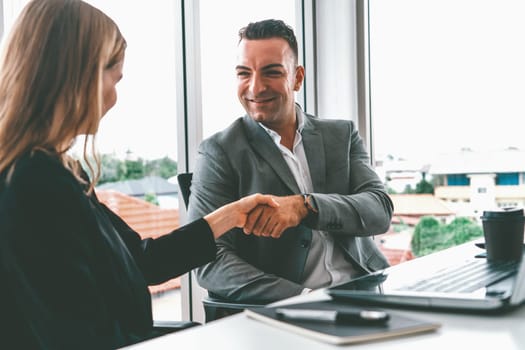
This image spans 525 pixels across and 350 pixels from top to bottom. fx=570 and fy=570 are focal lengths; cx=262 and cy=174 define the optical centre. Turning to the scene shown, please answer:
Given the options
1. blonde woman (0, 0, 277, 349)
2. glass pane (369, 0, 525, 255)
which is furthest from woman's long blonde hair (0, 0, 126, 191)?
glass pane (369, 0, 525, 255)

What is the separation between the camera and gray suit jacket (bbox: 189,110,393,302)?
1.84 metres

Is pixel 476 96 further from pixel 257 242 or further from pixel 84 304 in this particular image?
pixel 84 304

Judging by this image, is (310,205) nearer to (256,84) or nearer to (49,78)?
(256,84)

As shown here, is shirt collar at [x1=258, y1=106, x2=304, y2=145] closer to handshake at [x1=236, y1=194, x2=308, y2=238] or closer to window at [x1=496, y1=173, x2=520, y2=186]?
handshake at [x1=236, y1=194, x2=308, y2=238]

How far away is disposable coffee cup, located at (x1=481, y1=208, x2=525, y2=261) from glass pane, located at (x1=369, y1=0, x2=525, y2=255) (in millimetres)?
1657

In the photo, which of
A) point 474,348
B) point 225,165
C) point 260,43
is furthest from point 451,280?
point 260,43

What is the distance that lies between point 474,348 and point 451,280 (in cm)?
46

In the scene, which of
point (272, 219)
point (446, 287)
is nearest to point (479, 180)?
point (272, 219)

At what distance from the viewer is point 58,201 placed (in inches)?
43.3

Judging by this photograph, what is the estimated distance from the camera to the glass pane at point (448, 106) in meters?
3.14

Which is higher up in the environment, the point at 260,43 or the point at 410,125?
the point at 260,43

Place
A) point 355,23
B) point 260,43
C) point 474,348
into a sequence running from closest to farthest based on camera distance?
point 474,348 < point 260,43 < point 355,23

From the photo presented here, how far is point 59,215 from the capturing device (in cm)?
110

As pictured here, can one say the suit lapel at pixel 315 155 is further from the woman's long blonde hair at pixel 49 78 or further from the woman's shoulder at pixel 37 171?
the woman's shoulder at pixel 37 171
